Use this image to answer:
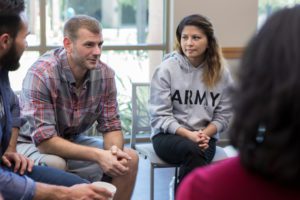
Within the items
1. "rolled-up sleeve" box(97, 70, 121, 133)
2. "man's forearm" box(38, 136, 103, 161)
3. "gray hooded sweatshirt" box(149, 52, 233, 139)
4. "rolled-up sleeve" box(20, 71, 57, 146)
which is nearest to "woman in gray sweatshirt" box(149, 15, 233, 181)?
"gray hooded sweatshirt" box(149, 52, 233, 139)

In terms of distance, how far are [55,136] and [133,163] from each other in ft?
1.39

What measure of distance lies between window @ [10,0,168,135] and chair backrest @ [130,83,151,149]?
1344mm

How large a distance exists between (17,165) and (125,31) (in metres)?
2.73

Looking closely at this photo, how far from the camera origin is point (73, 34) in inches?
103

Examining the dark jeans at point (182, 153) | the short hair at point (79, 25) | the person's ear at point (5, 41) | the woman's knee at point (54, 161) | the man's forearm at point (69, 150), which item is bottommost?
the dark jeans at point (182, 153)

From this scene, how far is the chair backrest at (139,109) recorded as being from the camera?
3.26 meters

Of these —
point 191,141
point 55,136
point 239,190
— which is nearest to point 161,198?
point 191,141

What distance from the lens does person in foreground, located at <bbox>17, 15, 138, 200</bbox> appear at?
8.01ft

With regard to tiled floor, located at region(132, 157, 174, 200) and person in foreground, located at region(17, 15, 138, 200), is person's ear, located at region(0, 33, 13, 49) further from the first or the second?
tiled floor, located at region(132, 157, 174, 200)

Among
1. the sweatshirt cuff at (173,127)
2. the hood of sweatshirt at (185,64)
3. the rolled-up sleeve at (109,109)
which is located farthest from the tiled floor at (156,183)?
the rolled-up sleeve at (109,109)

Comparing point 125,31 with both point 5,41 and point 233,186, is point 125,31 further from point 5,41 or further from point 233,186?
point 233,186

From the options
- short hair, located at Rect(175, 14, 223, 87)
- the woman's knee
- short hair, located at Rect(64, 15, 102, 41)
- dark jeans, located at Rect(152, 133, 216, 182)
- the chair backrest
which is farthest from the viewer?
the chair backrest

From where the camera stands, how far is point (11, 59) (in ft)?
6.65

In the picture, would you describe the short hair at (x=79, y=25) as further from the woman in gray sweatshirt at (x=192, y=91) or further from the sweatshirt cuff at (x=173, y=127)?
→ the sweatshirt cuff at (x=173, y=127)
